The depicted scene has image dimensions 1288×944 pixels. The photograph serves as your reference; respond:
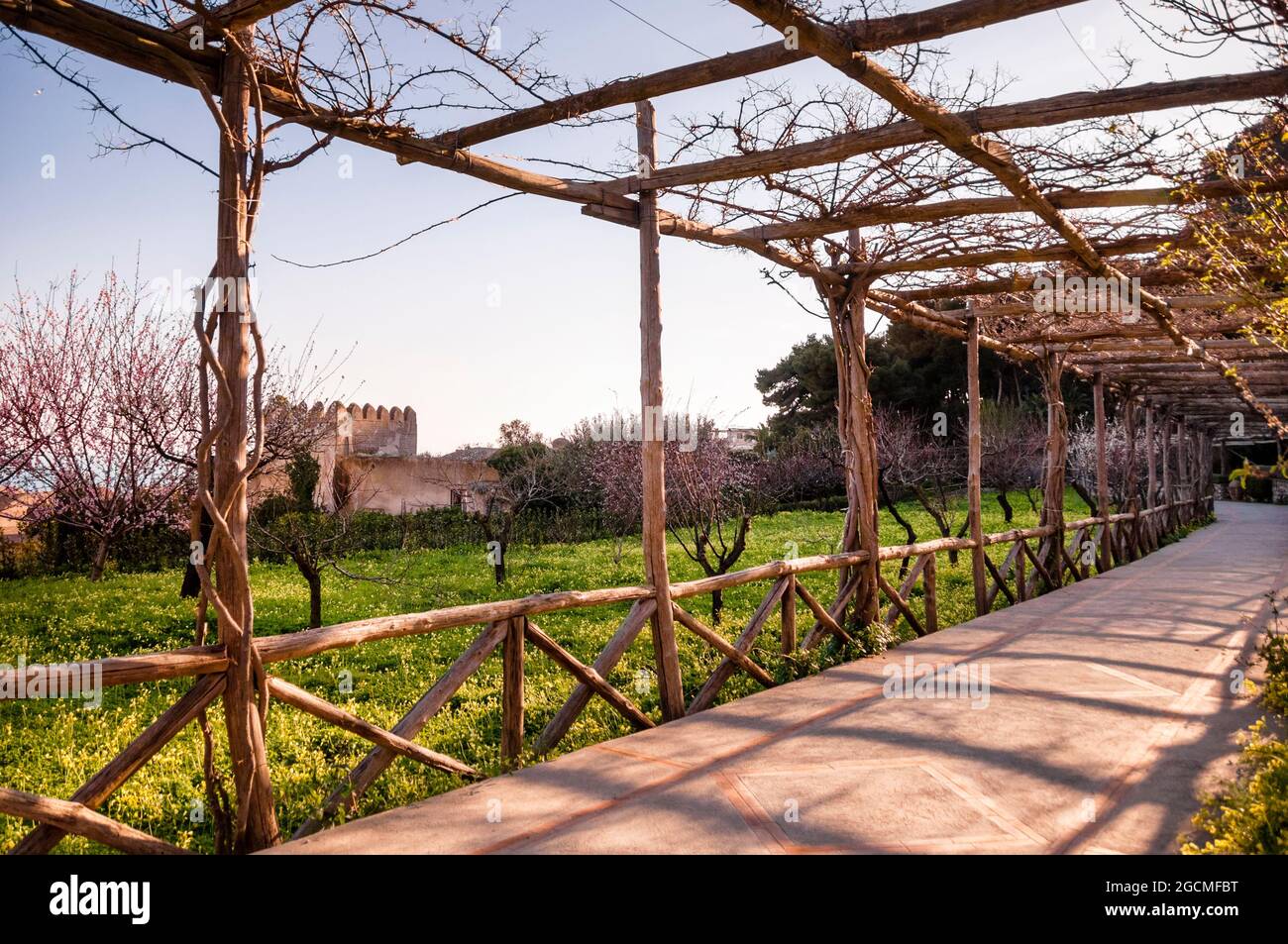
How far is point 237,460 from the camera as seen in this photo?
2.83 metres

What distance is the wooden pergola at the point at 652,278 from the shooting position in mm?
2777

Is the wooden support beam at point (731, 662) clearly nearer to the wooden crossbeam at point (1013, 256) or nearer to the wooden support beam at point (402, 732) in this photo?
the wooden support beam at point (402, 732)

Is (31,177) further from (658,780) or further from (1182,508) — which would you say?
(1182,508)

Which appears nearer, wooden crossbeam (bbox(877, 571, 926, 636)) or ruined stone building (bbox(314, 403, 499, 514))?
wooden crossbeam (bbox(877, 571, 926, 636))

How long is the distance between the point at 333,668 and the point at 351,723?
4643 millimetres

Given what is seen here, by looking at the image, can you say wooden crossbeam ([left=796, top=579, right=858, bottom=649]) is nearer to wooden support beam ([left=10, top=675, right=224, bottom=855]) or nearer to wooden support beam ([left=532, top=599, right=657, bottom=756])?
wooden support beam ([left=532, top=599, right=657, bottom=756])

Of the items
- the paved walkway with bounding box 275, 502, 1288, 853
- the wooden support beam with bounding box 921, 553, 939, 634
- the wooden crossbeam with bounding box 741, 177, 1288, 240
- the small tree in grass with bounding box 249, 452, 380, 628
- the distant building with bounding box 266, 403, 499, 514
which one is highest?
the wooden crossbeam with bounding box 741, 177, 1288, 240

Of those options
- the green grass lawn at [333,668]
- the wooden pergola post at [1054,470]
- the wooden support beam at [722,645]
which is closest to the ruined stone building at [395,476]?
the green grass lawn at [333,668]

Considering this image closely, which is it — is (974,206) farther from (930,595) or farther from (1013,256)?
(930,595)

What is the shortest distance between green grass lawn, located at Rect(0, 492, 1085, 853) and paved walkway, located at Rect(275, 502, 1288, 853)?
552 millimetres

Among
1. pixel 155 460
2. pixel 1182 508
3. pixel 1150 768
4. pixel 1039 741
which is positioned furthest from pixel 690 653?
pixel 1182 508

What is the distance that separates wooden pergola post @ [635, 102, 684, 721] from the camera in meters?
4.69

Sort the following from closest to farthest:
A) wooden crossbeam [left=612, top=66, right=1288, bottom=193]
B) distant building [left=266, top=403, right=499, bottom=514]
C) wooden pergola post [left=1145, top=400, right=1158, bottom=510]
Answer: wooden crossbeam [left=612, top=66, right=1288, bottom=193] < wooden pergola post [left=1145, top=400, right=1158, bottom=510] < distant building [left=266, top=403, right=499, bottom=514]

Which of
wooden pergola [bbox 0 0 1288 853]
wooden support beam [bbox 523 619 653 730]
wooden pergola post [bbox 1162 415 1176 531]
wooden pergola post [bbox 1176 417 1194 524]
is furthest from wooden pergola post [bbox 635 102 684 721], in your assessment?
wooden pergola post [bbox 1176 417 1194 524]
